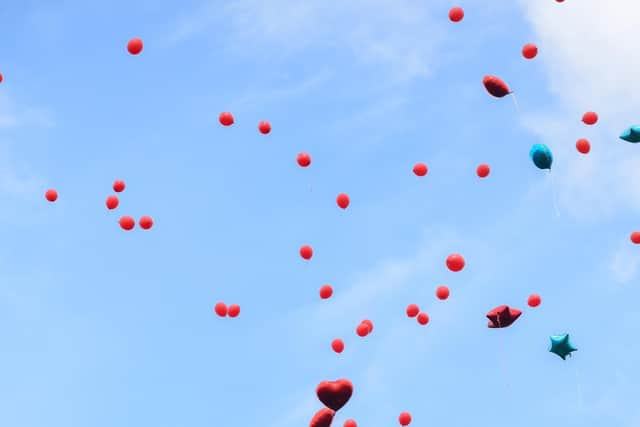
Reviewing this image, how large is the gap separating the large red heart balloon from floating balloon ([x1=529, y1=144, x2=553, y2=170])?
13.2 feet

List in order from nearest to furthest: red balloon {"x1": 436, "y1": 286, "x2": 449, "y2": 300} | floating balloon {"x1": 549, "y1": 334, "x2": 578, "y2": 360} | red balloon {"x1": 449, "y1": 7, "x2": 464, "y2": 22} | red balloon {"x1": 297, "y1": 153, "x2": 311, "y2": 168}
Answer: red balloon {"x1": 449, "y1": 7, "x2": 464, "y2": 22}
red balloon {"x1": 436, "y1": 286, "x2": 449, "y2": 300}
red balloon {"x1": 297, "y1": 153, "x2": 311, "y2": 168}
floating balloon {"x1": 549, "y1": 334, "x2": 578, "y2": 360}

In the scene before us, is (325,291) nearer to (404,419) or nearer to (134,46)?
(404,419)

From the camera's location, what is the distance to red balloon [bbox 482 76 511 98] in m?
14.8

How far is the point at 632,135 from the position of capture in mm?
15203

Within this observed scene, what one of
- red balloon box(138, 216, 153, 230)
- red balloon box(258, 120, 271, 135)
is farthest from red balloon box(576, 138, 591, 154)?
red balloon box(138, 216, 153, 230)

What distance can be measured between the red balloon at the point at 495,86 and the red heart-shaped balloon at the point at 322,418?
16.3 feet

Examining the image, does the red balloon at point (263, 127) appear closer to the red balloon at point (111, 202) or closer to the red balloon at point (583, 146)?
the red balloon at point (111, 202)

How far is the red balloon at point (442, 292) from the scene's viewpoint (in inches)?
607

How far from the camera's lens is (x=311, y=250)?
15.5 meters

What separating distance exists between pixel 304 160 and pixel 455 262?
264 centimetres

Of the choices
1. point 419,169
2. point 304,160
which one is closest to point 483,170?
point 419,169

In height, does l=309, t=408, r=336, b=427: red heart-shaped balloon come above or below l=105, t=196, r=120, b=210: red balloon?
below

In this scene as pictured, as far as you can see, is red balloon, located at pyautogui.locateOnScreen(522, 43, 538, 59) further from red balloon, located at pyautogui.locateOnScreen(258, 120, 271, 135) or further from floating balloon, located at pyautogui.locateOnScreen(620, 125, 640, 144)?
red balloon, located at pyautogui.locateOnScreen(258, 120, 271, 135)

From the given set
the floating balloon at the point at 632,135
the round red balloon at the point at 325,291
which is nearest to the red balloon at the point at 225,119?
the round red balloon at the point at 325,291
